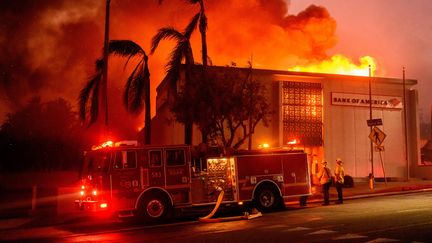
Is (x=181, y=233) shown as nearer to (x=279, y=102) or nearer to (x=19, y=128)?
(x=279, y=102)

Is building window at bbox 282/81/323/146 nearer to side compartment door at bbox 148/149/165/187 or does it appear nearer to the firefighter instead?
the firefighter

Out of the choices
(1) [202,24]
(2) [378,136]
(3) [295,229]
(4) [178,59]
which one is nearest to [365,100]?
(2) [378,136]

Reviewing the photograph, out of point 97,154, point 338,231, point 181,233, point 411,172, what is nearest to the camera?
point 338,231

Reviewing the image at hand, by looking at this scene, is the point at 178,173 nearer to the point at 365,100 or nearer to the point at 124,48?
the point at 124,48

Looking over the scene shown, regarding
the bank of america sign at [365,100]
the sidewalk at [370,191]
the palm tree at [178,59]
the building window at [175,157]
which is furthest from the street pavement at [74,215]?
the bank of america sign at [365,100]

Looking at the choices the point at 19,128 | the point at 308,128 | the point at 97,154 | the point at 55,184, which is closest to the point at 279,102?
the point at 308,128

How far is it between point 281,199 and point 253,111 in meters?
4.93

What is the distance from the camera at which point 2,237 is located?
1302 centimetres

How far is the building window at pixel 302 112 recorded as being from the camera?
87.8 ft

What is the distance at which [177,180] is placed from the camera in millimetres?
14938

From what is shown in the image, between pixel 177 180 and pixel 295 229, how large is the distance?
15.3 feet

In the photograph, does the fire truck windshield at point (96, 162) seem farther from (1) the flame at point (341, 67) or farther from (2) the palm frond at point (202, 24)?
(1) the flame at point (341, 67)

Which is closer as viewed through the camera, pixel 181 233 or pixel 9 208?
pixel 181 233

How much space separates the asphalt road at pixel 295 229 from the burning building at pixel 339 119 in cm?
1143
